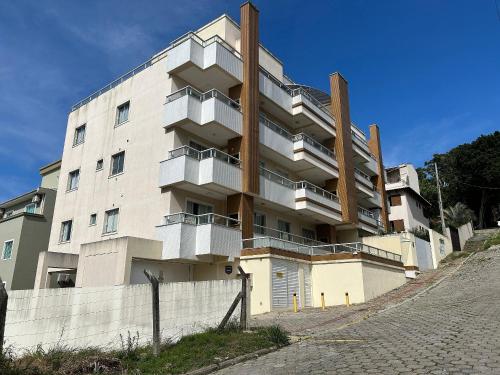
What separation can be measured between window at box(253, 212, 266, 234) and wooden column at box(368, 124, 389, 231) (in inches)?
741

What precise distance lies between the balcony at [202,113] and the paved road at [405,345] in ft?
40.3

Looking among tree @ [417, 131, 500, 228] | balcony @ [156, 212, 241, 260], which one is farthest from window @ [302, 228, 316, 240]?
tree @ [417, 131, 500, 228]

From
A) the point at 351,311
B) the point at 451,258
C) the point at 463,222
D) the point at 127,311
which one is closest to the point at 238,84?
the point at 351,311

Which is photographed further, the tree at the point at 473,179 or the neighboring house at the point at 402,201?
the tree at the point at 473,179

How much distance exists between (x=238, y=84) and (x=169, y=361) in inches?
845

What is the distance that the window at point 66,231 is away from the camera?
29.6m

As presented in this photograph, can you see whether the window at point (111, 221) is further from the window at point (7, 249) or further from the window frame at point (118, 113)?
the window at point (7, 249)

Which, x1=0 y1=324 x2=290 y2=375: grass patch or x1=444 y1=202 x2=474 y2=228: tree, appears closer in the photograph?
x1=0 y1=324 x2=290 y2=375: grass patch

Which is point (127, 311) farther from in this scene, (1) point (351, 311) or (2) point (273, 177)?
(2) point (273, 177)

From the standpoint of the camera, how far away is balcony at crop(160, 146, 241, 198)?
23.5 metres

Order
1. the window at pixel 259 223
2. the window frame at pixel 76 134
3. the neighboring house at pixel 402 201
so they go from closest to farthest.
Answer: the window at pixel 259 223, the window frame at pixel 76 134, the neighboring house at pixel 402 201

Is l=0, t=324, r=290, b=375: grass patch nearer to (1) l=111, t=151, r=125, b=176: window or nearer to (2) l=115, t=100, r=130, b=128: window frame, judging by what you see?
(1) l=111, t=151, r=125, b=176: window

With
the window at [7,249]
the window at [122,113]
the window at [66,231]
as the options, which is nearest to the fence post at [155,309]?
the window at [122,113]

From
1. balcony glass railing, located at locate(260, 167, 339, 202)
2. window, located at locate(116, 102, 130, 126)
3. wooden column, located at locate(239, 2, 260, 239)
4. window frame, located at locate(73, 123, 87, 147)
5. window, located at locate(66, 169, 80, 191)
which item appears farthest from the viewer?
window frame, located at locate(73, 123, 87, 147)
